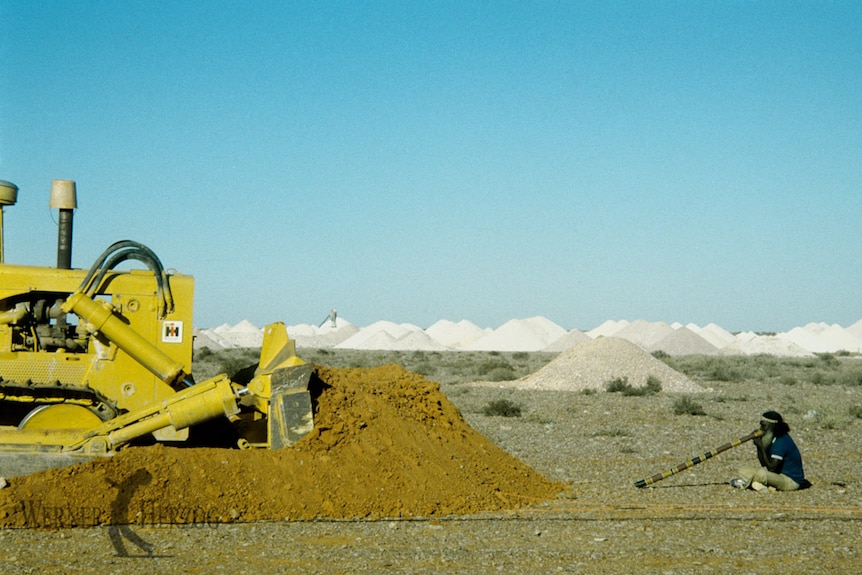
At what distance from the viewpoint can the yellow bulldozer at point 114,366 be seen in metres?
10.5


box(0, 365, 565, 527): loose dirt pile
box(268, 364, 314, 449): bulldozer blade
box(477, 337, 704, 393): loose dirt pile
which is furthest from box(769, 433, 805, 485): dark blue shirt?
box(477, 337, 704, 393): loose dirt pile

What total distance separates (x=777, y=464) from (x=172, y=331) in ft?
26.9

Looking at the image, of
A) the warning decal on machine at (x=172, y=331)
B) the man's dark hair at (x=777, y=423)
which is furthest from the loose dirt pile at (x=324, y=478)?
the man's dark hair at (x=777, y=423)

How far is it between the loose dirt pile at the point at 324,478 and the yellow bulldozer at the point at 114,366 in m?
0.47

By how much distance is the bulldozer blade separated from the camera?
10.7 metres

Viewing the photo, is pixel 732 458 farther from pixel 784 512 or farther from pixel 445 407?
pixel 445 407

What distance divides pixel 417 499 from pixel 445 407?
231 centimetres

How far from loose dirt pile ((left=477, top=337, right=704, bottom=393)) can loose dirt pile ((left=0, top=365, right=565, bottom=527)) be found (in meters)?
22.2

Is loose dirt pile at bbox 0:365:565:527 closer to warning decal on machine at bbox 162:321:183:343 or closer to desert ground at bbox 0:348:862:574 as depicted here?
desert ground at bbox 0:348:862:574

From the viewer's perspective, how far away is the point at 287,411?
10836 millimetres

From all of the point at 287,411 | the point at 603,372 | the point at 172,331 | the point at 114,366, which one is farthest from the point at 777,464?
the point at 603,372

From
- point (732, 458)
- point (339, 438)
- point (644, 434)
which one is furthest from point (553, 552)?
point (644, 434)

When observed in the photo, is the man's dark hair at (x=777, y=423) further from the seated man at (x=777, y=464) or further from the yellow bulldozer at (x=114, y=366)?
the yellow bulldozer at (x=114, y=366)

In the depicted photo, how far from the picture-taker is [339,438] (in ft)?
36.0
